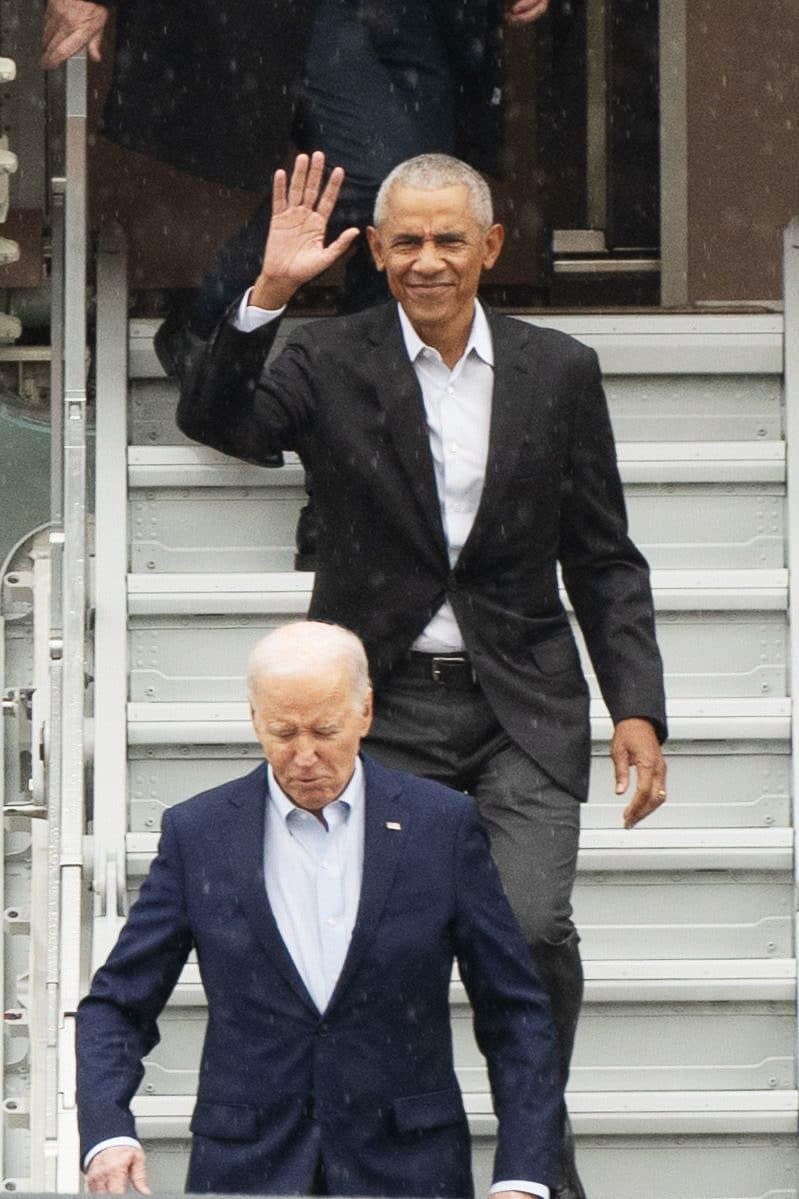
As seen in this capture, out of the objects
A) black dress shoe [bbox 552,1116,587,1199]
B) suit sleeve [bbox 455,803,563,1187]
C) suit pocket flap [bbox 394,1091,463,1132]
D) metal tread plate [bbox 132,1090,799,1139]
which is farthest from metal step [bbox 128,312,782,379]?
suit pocket flap [bbox 394,1091,463,1132]

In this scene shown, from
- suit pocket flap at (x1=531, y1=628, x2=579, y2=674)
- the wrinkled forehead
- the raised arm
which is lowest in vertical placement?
suit pocket flap at (x1=531, y1=628, x2=579, y2=674)

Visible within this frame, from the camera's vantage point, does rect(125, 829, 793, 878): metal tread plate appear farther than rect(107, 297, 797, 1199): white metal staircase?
Yes

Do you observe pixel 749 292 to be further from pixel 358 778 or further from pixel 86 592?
pixel 358 778

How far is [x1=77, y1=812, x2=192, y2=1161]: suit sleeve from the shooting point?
4.23 m

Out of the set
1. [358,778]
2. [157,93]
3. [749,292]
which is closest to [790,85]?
[749,292]

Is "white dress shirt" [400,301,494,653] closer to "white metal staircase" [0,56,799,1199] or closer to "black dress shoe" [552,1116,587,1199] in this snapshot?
"black dress shoe" [552,1116,587,1199]

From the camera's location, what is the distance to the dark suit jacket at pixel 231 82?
6484mm

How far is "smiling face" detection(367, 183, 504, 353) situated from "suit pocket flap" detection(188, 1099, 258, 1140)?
61.4 inches

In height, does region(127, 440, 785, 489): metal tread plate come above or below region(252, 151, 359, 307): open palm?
below

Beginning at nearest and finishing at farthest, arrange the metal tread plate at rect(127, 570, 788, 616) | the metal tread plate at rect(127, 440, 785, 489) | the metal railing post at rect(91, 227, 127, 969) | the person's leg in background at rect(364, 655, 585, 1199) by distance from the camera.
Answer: the person's leg in background at rect(364, 655, 585, 1199)
the metal railing post at rect(91, 227, 127, 969)
the metal tread plate at rect(127, 570, 788, 616)
the metal tread plate at rect(127, 440, 785, 489)

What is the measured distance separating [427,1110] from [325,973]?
0.91 ft

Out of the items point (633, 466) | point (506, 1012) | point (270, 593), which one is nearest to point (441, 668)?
point (506, 1012)

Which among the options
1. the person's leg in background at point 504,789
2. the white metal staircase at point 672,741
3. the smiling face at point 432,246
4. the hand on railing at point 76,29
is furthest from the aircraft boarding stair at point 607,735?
the smiling face at point 432,246

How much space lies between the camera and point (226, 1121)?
4.25 metres
